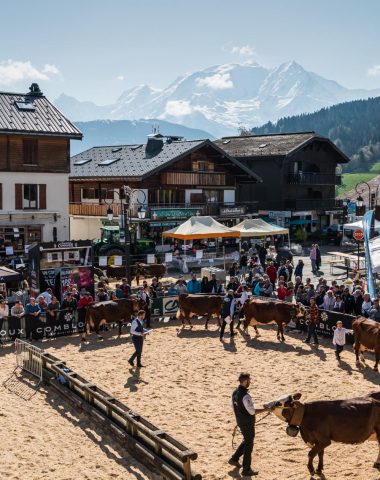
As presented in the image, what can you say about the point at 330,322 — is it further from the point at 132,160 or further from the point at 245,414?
the point at 132,160

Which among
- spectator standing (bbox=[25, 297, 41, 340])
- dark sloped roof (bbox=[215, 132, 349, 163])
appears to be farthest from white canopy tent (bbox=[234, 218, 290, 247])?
dark sloped roof (bbox=[215, 132, 349, 163])

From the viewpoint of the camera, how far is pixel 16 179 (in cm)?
3631

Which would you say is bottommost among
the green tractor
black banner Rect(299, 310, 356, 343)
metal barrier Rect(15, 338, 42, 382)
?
metal barrier Rect(15, 338, 42, 382)

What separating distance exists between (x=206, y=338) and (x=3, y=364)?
677cm

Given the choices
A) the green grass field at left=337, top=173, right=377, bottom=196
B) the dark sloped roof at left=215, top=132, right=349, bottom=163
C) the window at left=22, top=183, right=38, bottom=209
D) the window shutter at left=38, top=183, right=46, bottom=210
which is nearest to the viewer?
the window at left=22, top=183, right=38, bottom=209

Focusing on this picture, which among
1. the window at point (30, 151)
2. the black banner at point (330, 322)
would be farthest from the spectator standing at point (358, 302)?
the window at point (30, 151)

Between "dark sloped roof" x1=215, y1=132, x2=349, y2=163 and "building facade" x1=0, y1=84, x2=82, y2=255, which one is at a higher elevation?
"dark sloped roof" x1=215, y1=132, x2=349, y2=163

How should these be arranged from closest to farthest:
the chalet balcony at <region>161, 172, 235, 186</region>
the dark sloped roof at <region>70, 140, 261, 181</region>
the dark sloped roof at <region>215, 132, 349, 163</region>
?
the dark sloped roof at <region>70, 140, 261, 181</region> → the chalet balcony at <region>161, 172, 235, 186</region> → the dark sloped roof at <region>215, 132, 349, 163</region>

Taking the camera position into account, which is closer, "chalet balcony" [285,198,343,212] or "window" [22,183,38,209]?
"window" [22,183,38,209]

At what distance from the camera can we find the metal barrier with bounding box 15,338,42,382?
16.9 meters

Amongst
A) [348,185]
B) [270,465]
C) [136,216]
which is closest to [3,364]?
[270,465]

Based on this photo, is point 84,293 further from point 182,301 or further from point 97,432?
point 97,432

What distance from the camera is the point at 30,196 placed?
3703 cm

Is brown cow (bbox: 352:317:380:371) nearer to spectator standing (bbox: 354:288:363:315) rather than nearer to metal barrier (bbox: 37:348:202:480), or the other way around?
spectator standing (bbox: 354:288:363:315)
